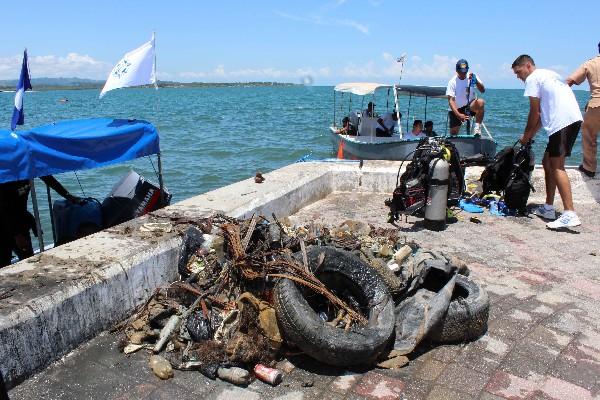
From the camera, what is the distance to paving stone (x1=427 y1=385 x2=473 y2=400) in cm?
320

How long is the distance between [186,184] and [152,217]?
489 inches

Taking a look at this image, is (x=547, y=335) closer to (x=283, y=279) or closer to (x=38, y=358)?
(x=283, y=279)

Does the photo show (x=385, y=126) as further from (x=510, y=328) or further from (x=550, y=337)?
(x=550, y=337)

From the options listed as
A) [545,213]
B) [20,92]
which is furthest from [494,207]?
[20,92]

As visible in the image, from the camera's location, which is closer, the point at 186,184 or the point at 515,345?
the point at 515,345

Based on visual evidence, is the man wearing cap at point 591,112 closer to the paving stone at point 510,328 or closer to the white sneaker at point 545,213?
the white sneaker at point 545,213

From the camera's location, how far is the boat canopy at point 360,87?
16.2m

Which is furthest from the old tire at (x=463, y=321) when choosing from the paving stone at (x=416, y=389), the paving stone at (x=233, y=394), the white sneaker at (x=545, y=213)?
the white sneaker at (x=545, y=213)

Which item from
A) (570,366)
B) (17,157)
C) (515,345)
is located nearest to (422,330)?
(515,345)

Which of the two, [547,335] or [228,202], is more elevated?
[228,202]

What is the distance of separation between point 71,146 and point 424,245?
14.1 ft

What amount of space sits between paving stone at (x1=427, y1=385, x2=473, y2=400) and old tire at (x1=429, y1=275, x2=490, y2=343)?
0.54 metres

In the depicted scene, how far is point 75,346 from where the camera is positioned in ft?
12.0

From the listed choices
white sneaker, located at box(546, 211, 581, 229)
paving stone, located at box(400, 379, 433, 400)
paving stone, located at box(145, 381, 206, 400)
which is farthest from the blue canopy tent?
white sneaker, located at box(546, 211, 581, 229)
